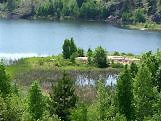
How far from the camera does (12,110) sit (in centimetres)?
5453

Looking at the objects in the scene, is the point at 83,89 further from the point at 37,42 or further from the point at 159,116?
the point at 37,42

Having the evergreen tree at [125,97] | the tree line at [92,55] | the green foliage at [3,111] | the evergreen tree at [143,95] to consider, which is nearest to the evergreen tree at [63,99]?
the evergreen tree at [125,97]

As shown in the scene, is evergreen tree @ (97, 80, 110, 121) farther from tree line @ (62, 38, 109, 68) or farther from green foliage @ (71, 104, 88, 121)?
tree line @ (62, 38, 109, 68)

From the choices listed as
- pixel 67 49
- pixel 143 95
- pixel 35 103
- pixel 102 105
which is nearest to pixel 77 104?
pixel 102 105

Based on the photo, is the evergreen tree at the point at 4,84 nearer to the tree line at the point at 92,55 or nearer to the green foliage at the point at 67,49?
the tree line at the point at 92,55

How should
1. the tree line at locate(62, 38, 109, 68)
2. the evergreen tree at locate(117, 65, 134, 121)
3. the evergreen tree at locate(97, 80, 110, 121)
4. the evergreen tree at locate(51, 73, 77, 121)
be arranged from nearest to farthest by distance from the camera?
the evergreen tree at locate(97, 80, 110, 121) < the evergreen tree at locate(51, 73, 77, 121) < the evergreen tree at locate(117, 65, 134, 121) < the tree line at locate(62, 38, 109, 68)

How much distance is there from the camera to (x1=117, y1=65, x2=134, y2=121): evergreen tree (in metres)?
64.3

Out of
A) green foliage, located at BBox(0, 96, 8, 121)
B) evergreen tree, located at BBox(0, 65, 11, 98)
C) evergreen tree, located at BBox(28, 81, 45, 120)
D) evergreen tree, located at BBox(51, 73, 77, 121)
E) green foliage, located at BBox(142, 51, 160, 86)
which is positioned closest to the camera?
green foliage, located at BBox(0, 96, 8, 121)

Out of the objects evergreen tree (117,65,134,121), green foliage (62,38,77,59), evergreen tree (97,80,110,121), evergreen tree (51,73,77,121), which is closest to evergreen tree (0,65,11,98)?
evergreen tree (51,73,77,121)

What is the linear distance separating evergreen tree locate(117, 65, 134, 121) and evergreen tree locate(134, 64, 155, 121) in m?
1.52

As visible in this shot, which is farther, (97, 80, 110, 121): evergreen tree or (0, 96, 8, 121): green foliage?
(97, 80, 110, 121): evergreen tree

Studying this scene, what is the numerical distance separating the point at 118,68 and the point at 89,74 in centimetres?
1233

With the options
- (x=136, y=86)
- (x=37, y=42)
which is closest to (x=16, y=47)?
(x=37, y=42)

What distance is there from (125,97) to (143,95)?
347 cm
